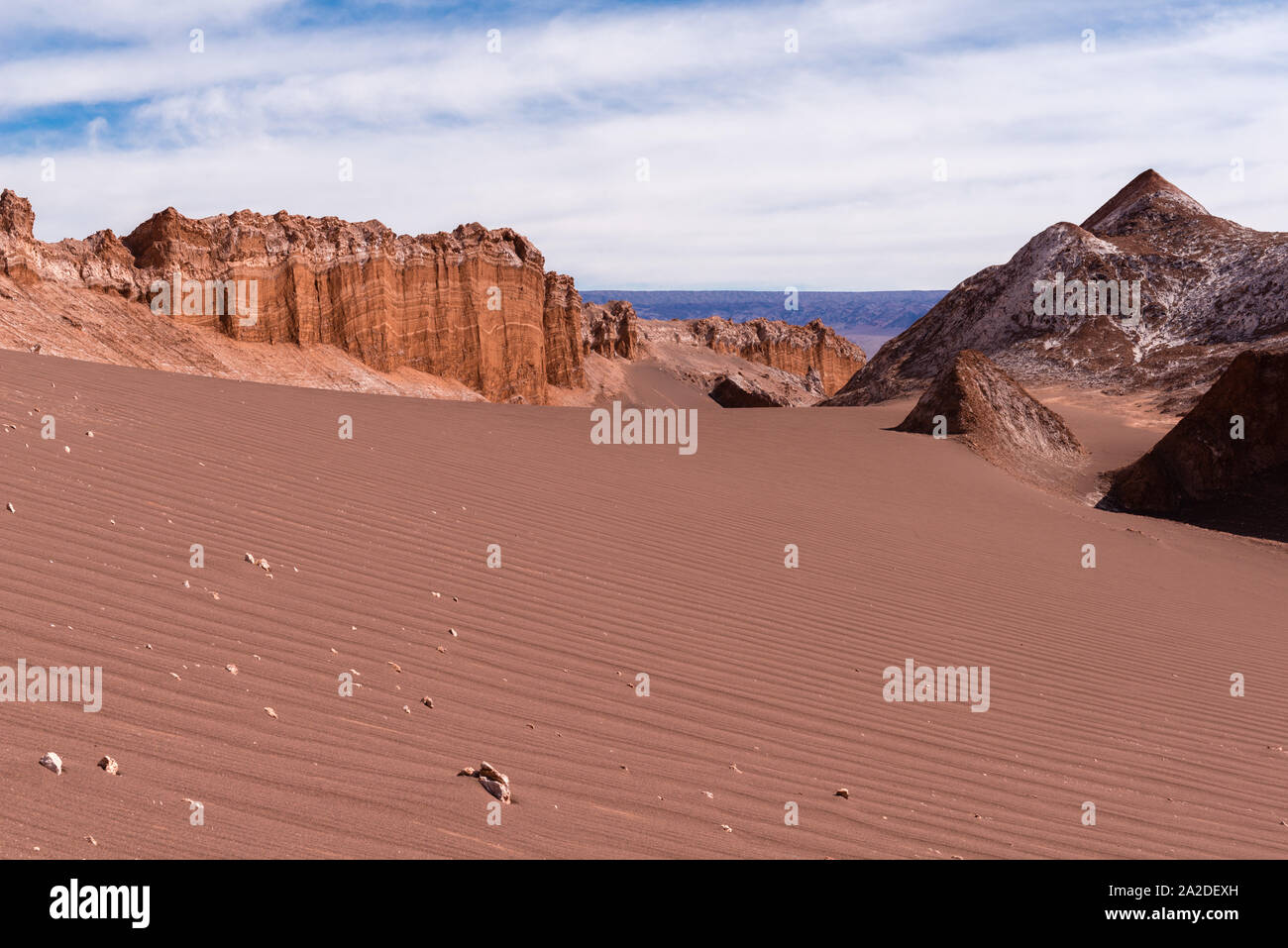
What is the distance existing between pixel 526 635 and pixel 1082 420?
20804 millimetres

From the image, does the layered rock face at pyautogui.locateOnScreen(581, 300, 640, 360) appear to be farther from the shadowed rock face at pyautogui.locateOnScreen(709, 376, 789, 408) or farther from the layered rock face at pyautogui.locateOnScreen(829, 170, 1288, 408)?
the layered rock face at pyautogui.locateOnScreen(829, 170, 1288, 408)

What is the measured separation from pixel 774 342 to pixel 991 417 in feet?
243

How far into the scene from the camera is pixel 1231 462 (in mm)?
15078

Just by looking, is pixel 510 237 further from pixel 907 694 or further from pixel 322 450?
pixel 907 694

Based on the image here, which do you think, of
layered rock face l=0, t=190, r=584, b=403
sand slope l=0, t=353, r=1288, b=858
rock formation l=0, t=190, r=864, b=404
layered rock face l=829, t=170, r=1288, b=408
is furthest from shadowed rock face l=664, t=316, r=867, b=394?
sand slope l=0, t=353, r=1288, b=858

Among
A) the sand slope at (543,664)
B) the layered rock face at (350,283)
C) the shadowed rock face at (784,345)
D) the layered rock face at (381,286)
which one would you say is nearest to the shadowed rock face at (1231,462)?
the sand slope at (543,664)

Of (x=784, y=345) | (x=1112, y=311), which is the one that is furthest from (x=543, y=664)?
(x=784, y=345)

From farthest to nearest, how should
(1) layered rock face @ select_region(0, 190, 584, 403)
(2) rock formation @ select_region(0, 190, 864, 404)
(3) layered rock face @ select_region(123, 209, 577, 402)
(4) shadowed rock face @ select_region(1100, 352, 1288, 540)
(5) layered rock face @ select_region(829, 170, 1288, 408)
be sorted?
(3) layered rock face @ select_region(123, 209, 577, 402) → (1) layered rock face @ select_region(0, 190, 584, 403) → (2) rock formation @ select_region(0, 190, 864, 404) → (5) layered rock face @ select_region(829, 170, 1288, 408) → (4) shadowed rock face @ select_region(1100, 352, 1288, 540)

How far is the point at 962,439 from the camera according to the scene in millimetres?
16641

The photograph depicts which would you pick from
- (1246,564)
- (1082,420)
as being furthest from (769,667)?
(1082,420)

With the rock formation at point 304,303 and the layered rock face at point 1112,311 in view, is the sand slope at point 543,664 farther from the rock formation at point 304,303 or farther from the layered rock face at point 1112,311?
the rock formation at point 304,303

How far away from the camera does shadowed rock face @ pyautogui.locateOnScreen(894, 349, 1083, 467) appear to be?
17.0m

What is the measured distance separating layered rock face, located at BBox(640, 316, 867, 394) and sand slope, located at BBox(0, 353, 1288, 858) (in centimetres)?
7686

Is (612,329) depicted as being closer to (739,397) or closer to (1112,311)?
(739,397)
